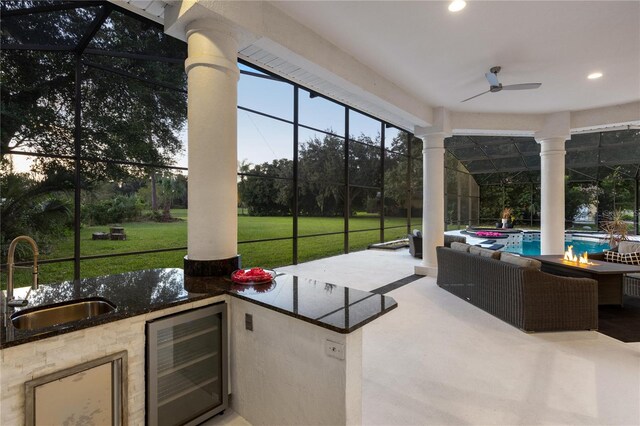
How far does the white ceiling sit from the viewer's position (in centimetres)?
291

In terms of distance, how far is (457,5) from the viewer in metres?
2.82

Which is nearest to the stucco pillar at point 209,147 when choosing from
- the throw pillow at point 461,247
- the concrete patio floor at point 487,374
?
the concrete patio floor at point 487,374

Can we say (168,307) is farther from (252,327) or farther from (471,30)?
(471,30)

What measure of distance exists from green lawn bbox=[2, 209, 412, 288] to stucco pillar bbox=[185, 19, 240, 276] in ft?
18.9

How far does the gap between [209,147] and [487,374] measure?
113 inches

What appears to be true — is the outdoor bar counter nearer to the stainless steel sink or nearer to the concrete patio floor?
the stainless steel sink

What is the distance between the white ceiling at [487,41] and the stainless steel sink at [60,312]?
2881 mm

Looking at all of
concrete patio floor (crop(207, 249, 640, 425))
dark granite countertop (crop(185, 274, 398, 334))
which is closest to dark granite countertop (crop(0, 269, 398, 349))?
dark granite countertop (crop(185, 274, 398, 334))

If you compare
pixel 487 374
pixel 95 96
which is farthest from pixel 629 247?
pixel 95 96

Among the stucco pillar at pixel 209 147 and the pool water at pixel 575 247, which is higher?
the stucco pillar at pixel 209 147

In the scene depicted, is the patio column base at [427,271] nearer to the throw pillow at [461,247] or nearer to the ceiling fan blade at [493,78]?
the throw pillow at [461,247]

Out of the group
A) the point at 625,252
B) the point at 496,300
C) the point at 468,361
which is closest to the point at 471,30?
the point at 496,300

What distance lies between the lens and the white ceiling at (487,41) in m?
2.91

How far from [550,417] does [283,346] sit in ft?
5.94
